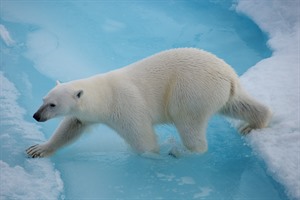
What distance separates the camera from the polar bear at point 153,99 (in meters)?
3.73

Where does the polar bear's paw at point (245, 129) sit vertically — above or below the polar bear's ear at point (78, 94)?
below

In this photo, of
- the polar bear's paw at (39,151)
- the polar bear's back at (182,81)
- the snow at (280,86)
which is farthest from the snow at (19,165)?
the snow at (280,86)

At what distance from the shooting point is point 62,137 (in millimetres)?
3920

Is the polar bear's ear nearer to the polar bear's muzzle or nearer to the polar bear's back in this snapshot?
the polar bear's muzzle

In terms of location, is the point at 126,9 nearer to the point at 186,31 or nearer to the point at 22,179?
the point at 186,31

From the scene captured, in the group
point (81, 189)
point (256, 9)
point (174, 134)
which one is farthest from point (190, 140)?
point (256, 9)

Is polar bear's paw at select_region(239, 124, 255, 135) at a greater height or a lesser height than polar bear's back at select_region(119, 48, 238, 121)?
lesser

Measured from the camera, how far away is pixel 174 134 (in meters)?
4.42

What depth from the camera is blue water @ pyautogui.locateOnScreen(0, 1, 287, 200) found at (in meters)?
3.65

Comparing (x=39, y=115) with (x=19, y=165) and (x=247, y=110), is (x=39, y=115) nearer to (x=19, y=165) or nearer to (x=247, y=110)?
(x=19, y=165)

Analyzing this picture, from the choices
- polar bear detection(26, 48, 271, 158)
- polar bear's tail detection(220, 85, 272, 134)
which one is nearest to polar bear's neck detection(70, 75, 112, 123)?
polar bear detection(26, 48, 271, 158)

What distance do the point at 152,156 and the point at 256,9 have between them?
3884mm

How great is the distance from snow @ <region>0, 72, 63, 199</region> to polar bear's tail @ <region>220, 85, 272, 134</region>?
1486 millimetres

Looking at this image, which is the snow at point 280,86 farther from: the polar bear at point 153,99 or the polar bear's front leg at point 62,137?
the polar bear's front leg at point 62,137
